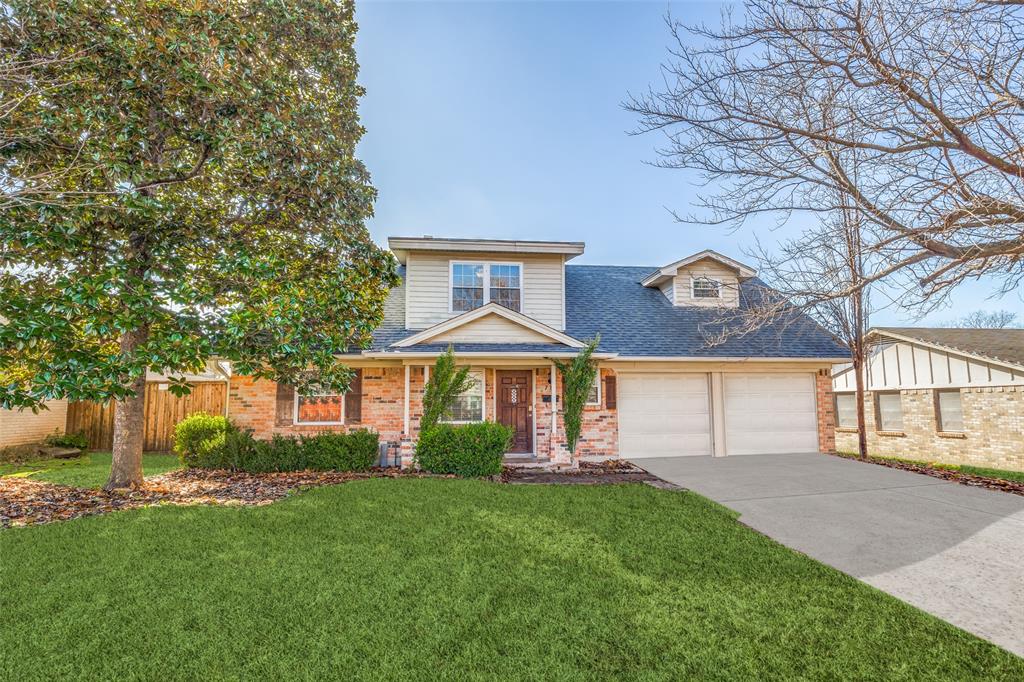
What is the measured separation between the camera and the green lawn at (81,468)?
349 inches

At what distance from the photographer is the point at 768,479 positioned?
8.78 metres

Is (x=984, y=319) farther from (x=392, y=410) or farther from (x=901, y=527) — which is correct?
(x=392, y=410)

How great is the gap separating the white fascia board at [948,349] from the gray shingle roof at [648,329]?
9.35 feet

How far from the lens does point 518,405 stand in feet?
38.6

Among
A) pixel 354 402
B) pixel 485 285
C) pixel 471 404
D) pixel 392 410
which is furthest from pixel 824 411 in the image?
pixel 354 402

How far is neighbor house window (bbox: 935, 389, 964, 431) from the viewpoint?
1469 centimetres

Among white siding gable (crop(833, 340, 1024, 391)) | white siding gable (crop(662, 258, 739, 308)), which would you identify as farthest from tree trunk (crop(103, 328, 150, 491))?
white siding gable (crop(833, 340, 1024, 391))

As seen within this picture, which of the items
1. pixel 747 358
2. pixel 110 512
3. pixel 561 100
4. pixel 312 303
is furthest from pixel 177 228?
pixel 747 358

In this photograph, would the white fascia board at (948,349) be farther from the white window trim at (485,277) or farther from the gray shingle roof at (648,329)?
the white window trim at (485,277)

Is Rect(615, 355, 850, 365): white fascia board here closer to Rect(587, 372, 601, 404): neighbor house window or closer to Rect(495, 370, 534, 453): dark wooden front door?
Rect(587, 372, 601, 404): neighbor house window

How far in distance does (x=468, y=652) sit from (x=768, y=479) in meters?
7.54

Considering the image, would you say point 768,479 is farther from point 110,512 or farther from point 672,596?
point 110,512

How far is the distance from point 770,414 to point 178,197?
1333 cm

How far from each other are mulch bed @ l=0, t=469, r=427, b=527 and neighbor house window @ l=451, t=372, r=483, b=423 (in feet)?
7.07
